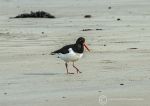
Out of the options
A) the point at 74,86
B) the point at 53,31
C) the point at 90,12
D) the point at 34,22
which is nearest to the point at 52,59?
the point at 74,86

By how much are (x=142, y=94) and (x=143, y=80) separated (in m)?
1.14

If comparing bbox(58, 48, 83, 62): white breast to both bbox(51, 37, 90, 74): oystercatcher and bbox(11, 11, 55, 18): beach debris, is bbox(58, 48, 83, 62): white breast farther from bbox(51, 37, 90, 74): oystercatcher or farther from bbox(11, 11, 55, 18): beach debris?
bbox(11, 11, 55, 18): beach debris

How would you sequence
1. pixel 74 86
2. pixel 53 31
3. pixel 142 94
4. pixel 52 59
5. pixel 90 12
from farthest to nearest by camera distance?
pixel 90 12 → pixel 53 31 → pixel 52 59 → pixel 74 86 → pixel 142 94

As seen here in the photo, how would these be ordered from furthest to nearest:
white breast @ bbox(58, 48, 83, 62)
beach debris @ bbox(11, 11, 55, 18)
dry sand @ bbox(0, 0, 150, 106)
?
beach debris @ bbox(11, 11, 55, 18) < white breast @ bbox(58, 48, 83, 62) < dry sand @ bbox(0, 0, 150, 106)

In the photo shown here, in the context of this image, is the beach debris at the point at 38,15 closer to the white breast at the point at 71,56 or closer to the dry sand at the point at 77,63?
the dry sand at the point at 77,63

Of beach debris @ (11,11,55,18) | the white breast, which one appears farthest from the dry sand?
beach debris @ (11,11,55,18)

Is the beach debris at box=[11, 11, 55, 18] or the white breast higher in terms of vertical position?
the white breast

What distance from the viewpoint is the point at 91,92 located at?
320 inches

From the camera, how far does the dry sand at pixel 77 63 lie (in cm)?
784

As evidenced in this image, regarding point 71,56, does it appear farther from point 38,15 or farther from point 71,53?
point 38,15

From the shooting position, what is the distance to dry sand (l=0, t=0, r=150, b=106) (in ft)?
25.7

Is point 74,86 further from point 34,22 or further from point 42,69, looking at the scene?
point 34,22

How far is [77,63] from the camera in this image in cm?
1131

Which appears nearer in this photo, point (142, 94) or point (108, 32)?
point (142, 94)
